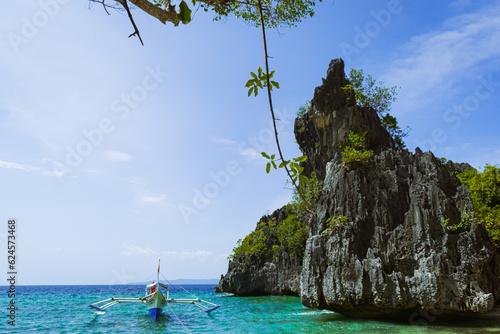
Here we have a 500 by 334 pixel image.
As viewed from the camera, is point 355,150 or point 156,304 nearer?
point 355,150

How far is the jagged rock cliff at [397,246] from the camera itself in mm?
12891

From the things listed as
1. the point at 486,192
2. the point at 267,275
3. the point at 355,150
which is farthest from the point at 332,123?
the point at 267,275

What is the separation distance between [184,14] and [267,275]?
136 ft

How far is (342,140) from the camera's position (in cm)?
2012

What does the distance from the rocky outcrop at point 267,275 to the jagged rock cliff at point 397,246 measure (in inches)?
784

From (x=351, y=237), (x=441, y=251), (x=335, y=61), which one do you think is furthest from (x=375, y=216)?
(x=335, y=61)

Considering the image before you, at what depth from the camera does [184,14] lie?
1454mm

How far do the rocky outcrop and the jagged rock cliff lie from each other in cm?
1991

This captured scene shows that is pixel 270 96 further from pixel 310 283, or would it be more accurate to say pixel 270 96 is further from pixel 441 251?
pixel 310 283

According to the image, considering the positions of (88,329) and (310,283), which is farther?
(88,329)

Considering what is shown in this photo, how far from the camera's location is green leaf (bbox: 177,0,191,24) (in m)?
1.44

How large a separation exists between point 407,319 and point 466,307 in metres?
2.93

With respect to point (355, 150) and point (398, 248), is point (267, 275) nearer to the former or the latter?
point (355, 150)

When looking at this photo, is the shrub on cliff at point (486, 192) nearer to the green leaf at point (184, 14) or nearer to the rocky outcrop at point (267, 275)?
the green leaf at point (184, 14)
